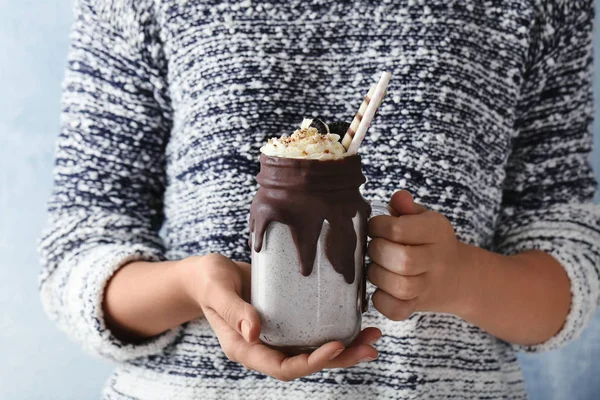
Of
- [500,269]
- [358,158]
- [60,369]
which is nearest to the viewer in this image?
[358,158]

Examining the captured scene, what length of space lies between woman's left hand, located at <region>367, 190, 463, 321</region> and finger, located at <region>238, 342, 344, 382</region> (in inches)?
3.2

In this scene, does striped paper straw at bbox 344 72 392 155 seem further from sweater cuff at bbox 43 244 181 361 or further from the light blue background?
the light blue background

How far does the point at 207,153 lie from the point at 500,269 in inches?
14.2

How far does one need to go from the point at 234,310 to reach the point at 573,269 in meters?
0.45

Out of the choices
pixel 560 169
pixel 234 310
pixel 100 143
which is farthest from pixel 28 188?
pixel 560 169

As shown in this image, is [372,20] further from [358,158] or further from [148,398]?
[148,398]

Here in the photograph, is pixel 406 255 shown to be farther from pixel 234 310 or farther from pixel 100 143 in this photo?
pixel 100 143

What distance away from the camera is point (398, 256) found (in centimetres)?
61

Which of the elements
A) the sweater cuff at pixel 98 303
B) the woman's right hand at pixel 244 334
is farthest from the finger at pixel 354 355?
the sweater cuff at pixel 98 303

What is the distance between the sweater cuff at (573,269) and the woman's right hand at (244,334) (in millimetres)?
329

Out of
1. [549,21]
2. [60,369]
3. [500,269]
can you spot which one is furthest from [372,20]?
[60,369]

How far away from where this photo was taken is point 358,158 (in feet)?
1.86

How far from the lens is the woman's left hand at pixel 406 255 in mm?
611

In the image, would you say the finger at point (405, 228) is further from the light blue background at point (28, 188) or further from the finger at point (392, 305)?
the light blue background at point (28, 188)
